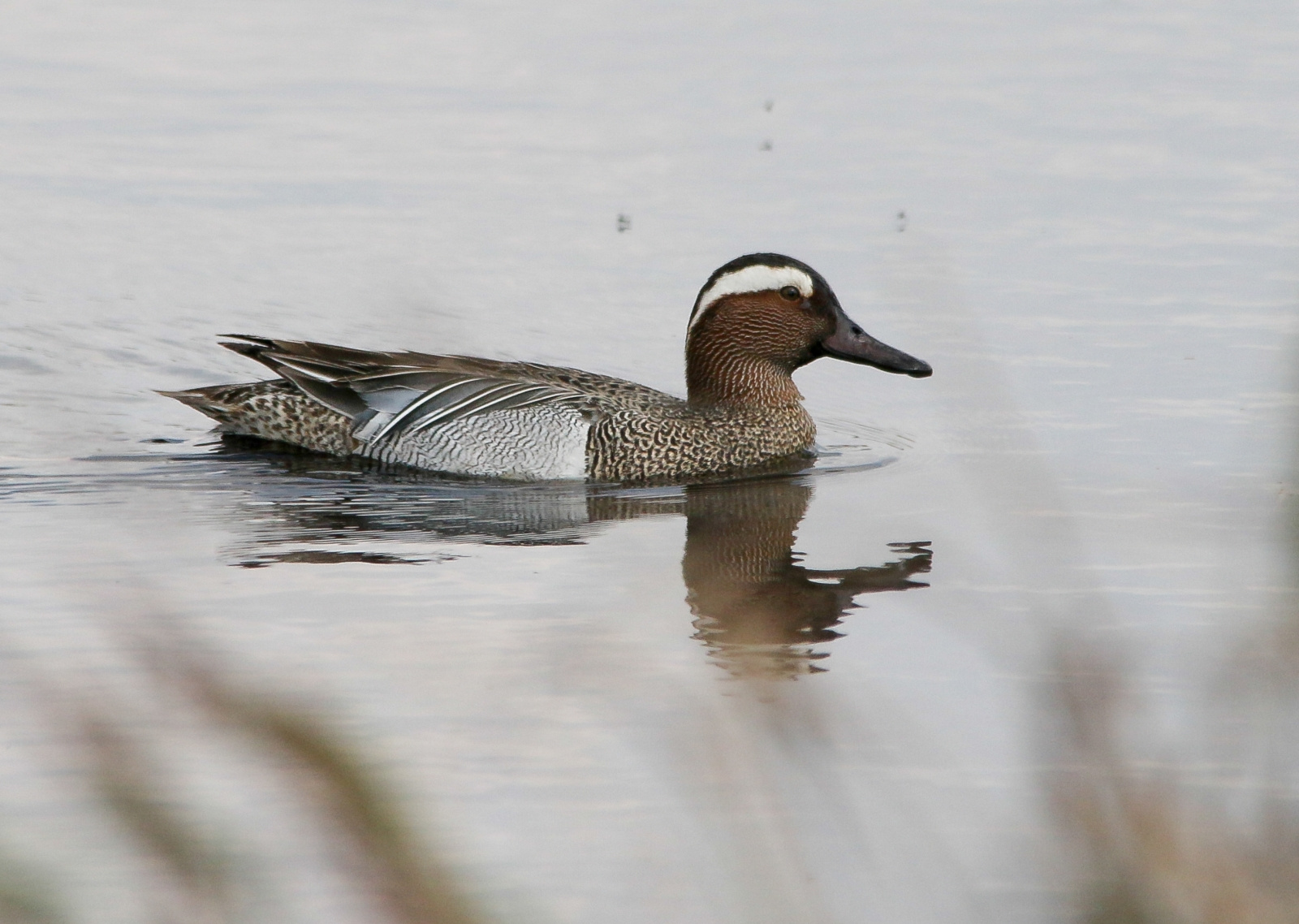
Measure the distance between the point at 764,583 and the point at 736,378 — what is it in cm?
295

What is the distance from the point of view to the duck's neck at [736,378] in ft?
32.0

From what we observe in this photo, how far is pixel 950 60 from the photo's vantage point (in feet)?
58.4

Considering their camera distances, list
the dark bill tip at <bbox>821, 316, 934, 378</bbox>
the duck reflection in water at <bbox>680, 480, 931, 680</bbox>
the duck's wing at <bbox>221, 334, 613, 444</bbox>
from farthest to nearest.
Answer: the dark bill tip at <bbox>821, 316, 934, 378</bbox> → the duck's wing at <bbox>221, 334, 613, 444</bbox> → the duck reflection in water at <bbox>680, 480, 931, 680</bbox>

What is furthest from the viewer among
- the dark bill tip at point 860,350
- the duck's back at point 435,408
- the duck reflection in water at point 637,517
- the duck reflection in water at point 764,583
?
the dark bill tip at point 860,350

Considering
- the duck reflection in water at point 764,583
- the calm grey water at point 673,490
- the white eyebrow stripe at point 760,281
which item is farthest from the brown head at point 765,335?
the duck reflection in water at point 764,583

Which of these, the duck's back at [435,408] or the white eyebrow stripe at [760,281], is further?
the white eyebrow stripe at [760,281]

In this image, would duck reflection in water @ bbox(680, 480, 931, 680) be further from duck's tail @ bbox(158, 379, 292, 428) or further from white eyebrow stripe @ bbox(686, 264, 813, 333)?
duck's tail @ bbox(158, 379, 292, 428)

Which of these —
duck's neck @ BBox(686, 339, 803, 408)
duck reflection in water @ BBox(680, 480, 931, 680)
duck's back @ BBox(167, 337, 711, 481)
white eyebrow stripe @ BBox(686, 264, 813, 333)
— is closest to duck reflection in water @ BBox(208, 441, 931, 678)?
duck reflection in water @ BBox(680, 480, 931, 680)

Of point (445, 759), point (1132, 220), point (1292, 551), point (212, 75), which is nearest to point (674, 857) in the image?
point (445, 759)

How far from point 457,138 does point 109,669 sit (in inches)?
396

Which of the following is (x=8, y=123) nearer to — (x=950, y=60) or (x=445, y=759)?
(x=950, y=60)

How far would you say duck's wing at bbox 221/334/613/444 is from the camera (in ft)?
30.3

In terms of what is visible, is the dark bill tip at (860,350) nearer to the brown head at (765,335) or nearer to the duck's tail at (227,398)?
the brown head at (765,335)

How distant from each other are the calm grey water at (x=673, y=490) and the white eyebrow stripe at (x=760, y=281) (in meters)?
0.76
